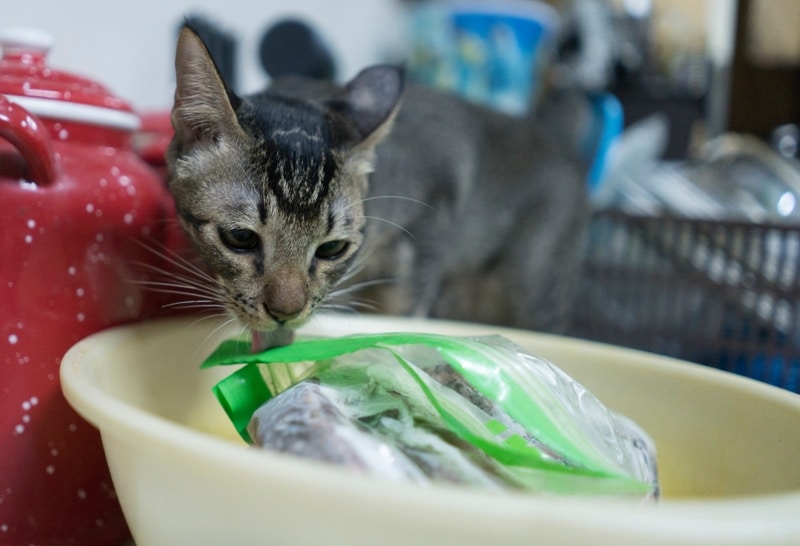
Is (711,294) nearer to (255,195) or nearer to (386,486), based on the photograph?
(255,195)

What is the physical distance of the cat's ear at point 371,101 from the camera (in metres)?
→ 0.75

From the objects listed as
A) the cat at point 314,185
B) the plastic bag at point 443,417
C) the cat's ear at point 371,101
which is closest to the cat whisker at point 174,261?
the cat at point 314,185

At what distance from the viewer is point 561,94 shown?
163 centimetres

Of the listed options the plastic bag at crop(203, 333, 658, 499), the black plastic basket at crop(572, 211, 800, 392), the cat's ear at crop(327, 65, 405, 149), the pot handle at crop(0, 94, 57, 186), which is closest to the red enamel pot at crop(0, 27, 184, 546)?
the pot handle at crop(0, 94, 57, 186)

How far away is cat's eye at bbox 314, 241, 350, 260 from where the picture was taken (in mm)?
695

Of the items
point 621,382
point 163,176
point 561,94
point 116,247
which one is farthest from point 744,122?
point 116,247

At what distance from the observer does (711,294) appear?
4.00 ft

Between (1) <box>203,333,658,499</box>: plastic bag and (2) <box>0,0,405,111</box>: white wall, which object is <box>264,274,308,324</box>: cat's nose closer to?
(1) <box>203,333,658,499</box>: plastic bag

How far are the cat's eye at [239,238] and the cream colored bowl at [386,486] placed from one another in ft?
0.40

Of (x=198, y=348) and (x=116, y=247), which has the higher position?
(x=116, y=247)

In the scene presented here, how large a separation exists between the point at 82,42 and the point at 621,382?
0.93 metres

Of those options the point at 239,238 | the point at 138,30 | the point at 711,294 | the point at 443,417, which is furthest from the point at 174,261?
the point at 711,294

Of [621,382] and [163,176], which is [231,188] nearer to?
[163,176]

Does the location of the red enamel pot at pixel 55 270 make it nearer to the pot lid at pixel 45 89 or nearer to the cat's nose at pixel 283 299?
the pot lid at pixel 45 89
